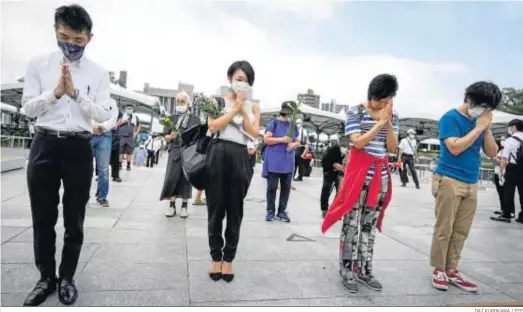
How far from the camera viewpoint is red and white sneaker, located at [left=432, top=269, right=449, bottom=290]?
3.21 m

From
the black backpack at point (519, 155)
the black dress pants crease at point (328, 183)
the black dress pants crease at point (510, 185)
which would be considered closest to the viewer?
the black dress pants crease at point (328, 183)

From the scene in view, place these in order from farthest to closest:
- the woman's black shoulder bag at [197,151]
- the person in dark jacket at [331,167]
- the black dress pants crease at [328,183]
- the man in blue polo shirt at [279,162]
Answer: the black dress pants crease at [328,183]
the person in dark jacket at [331,167]
the man in blue polo shirt at [279,162]
the woman's black shoulder bag at [197,151]

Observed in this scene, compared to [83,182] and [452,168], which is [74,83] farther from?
[452,168]

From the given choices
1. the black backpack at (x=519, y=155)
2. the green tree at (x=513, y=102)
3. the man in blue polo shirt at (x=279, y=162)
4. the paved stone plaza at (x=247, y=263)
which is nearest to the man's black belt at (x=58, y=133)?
the paved stone plaza at (x=247, y=263)

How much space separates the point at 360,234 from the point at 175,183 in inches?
115

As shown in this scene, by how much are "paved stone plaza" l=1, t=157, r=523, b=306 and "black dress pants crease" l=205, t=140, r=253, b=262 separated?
0.93 feet

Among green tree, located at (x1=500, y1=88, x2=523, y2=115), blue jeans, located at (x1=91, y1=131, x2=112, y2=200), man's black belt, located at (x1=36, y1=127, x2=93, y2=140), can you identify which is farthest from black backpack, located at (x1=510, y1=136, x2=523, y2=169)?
green tree, located at (x1=500, y1=88, x2=523, y2=115)

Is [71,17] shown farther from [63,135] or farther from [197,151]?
[197,151]

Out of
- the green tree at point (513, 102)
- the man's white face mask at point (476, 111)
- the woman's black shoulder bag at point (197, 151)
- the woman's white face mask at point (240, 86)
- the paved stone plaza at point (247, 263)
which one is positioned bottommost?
the paved stone plaza at point (247, 263)

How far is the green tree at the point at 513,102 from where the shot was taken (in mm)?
37000

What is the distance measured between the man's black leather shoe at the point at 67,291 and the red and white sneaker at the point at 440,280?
2715 mm

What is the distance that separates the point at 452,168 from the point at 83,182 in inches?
112

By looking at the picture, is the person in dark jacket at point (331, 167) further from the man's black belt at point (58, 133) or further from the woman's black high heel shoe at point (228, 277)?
the man's black belt at point (58, 133)
